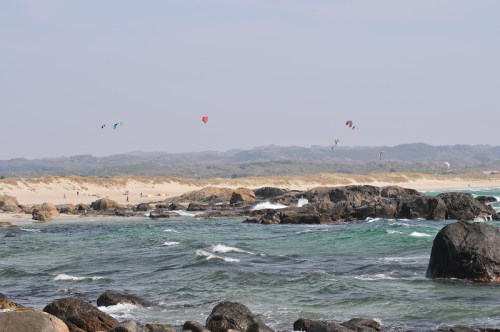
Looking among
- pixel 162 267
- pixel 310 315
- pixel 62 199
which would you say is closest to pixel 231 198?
pixel 62 199

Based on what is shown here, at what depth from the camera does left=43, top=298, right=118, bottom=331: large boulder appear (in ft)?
52.2

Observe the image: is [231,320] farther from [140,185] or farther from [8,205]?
[140,185]

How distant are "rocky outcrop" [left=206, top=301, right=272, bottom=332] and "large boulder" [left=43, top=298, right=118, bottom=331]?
6.48 feet

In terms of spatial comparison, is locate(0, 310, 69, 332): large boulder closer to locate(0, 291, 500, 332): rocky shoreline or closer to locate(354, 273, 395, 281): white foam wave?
locate(0, 291, 500, 332): rocky shoreline

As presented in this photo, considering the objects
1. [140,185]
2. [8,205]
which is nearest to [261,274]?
[8,205]

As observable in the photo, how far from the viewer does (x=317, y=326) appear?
49.8 ft

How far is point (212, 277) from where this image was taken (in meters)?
24.3

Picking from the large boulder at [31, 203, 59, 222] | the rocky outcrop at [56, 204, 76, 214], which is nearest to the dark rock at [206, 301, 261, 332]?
the large boulder at [31, 203, 59, 222]

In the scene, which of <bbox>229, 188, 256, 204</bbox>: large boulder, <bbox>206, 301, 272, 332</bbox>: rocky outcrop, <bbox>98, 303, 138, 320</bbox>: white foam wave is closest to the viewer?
<bbox>206, 301, 272, 332</bbox>: rocky outcrop

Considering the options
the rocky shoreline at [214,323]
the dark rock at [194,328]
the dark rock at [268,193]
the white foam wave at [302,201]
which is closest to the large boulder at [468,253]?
the rocky shoreline at [214,323]

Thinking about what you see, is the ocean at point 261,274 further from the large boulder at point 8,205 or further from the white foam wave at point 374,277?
the large boulder at point 8,205

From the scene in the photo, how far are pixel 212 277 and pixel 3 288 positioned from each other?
599 cm

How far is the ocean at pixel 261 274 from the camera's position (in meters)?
18.7

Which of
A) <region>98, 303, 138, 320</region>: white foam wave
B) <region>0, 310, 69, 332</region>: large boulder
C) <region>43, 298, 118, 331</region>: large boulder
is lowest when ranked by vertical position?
<region>98, 303, 138, 320</region>: white foam wave
